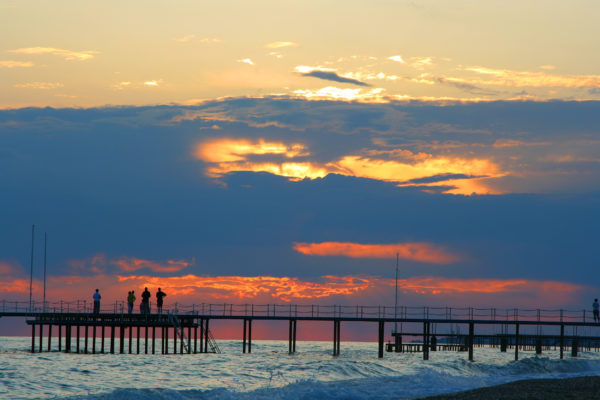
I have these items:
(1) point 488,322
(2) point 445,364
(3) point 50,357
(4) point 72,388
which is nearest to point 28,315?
(3) point 50,357

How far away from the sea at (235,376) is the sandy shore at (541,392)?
422 centimetres

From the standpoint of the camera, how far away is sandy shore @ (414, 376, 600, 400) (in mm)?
28202

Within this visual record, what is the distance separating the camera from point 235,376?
1965 inches

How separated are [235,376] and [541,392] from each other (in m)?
24.2

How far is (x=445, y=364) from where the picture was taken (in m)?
61.2

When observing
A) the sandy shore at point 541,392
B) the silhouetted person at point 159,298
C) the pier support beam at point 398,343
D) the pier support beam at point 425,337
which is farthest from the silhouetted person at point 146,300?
the sandy shore at point 541,392

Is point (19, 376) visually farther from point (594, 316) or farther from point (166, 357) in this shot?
point (594, 316)

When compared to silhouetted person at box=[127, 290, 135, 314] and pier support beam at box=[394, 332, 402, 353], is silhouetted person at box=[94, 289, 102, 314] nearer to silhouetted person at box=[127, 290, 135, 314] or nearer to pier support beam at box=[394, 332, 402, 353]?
silhouetted person at box=[127, 290, 135, 314]

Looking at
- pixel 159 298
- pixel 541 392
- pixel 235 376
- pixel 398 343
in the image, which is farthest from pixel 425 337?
pixel 541 392

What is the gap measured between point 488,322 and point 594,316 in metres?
8.86

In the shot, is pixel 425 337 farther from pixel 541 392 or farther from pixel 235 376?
pixel 541 392

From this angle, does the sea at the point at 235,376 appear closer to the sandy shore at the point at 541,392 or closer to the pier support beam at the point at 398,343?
the sandy shore at the point at 541,392

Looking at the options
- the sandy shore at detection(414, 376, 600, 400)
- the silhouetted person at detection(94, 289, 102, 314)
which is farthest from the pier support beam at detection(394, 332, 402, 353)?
the sandy shore at detection(414, 376, 600, 400)

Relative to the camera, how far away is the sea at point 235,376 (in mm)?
35688
